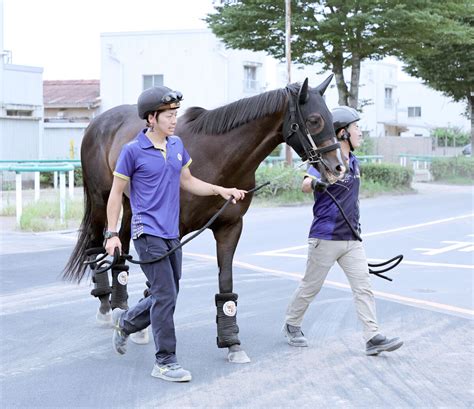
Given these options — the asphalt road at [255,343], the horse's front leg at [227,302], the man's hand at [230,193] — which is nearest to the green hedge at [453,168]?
the asphalt road at [255,343]

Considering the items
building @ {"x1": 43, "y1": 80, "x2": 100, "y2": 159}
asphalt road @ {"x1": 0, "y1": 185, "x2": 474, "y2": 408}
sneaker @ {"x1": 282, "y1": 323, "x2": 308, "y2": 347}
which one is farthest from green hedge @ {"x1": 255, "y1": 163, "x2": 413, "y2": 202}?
building @ {"x1": 43, "y1": 80, "x2": 100, "y2": 159}

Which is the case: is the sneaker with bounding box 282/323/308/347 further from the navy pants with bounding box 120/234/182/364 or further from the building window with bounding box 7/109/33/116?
the building window with bounding box 7/109/33/116

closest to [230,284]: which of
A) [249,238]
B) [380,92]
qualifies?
[249,238]

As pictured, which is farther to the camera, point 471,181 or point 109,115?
point 471,181

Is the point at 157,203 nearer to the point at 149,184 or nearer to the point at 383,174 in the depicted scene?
the point at 149,184

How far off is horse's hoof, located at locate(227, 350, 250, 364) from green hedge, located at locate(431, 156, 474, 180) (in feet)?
94.4

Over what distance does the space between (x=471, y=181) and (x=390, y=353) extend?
2706 cm

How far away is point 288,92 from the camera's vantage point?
5730 mm

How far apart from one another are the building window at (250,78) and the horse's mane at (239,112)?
40.9 m

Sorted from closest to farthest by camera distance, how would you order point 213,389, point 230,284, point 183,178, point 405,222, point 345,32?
point 213,389 < point 183,178 < point 230,284 < point 405,222 < point 345,32

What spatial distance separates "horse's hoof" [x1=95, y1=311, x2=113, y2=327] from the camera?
275 inches

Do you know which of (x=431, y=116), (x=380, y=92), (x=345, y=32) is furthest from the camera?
(x=431, y=116)

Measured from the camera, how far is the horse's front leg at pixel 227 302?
5.82m

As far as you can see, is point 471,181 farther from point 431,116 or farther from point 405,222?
point 431,116
